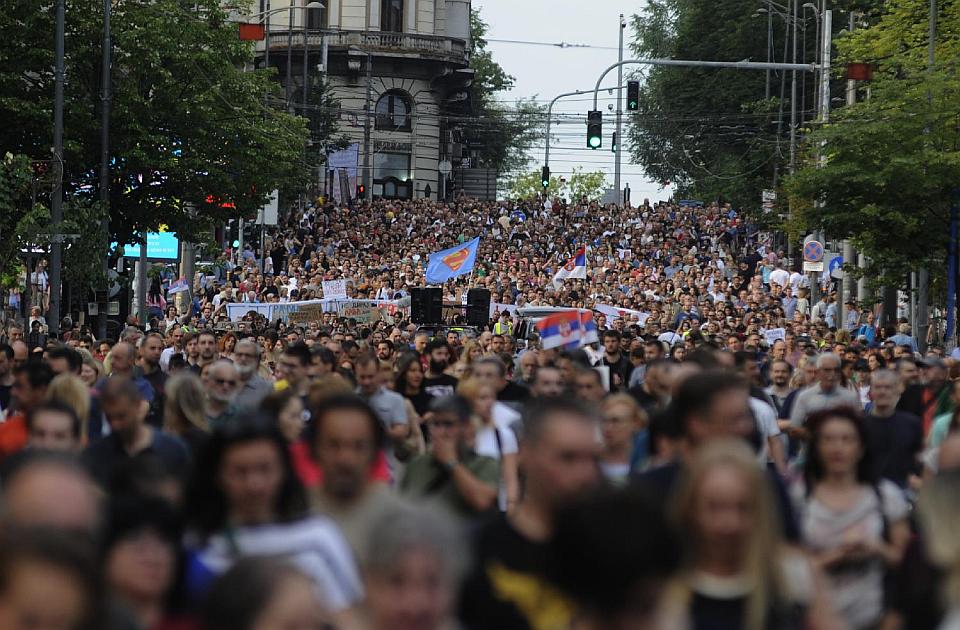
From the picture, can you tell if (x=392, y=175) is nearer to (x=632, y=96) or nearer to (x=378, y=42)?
(x=378, y=42)

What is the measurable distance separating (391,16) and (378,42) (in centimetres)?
219

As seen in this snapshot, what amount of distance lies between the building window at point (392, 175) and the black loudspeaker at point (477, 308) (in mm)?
66269

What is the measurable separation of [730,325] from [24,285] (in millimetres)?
13027

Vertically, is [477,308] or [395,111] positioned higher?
[395,111]

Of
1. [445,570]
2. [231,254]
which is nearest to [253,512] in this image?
[445,570]

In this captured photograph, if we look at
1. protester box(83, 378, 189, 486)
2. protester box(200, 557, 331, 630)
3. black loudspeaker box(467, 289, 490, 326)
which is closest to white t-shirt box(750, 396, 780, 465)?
protester box(83, 378, 189, 486)

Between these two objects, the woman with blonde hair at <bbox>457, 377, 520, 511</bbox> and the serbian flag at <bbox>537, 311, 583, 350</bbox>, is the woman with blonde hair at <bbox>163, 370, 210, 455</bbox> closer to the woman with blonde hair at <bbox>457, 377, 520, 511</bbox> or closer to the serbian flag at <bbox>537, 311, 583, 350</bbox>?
the woman with blonde hair at <bbox>457, 377, 520, 511</bbox>

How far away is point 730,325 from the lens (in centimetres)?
3155

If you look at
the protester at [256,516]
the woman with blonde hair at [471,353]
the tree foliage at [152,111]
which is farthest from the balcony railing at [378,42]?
the protester at [256,516]

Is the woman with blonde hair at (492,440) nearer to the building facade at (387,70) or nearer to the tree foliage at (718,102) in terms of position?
the tree foliage at (718,102)

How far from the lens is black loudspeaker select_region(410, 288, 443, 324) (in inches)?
1252

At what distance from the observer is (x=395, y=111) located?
99.1 meters

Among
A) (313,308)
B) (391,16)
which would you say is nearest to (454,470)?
(313,308)

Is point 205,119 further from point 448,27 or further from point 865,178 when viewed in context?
point 448,27
